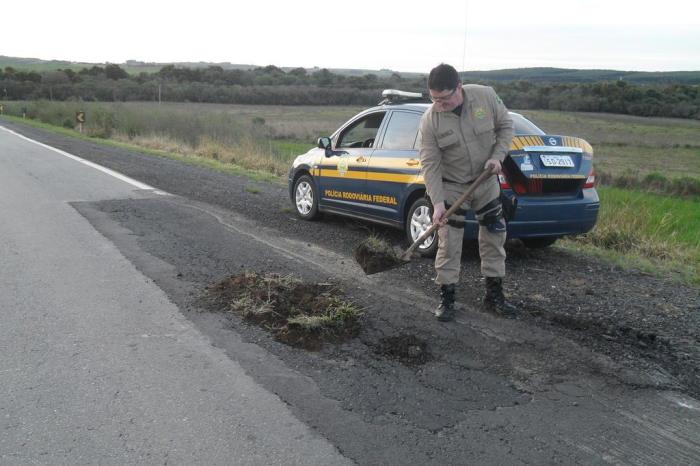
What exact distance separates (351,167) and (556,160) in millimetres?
2820

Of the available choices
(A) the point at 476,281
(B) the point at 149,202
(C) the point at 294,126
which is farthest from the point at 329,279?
(C) the point at 294,126

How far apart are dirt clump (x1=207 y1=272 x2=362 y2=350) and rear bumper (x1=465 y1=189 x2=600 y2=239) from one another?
6.75ft

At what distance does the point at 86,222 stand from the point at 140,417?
19.4 feet

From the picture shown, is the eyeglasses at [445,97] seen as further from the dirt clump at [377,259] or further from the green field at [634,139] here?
the green field at [634,139]

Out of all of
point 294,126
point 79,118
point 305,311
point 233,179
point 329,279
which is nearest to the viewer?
point 305,311

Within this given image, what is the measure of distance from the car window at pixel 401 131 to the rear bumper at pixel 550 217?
147 cm

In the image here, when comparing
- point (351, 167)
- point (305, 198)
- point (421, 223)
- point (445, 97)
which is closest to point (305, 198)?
point (305, 198)

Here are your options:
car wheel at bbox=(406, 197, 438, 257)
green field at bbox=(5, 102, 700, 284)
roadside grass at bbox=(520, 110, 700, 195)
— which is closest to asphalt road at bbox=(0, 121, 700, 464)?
car wheel at bbox=(406, 197, 438, 257)

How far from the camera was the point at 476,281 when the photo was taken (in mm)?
6379

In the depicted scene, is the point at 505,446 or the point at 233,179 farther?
the point at 233,179

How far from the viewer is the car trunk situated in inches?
260

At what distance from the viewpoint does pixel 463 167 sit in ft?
17.5

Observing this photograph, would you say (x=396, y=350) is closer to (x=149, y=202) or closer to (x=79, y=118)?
(x=149, y=202)

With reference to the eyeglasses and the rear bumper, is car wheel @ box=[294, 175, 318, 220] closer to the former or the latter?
the rear bumper
